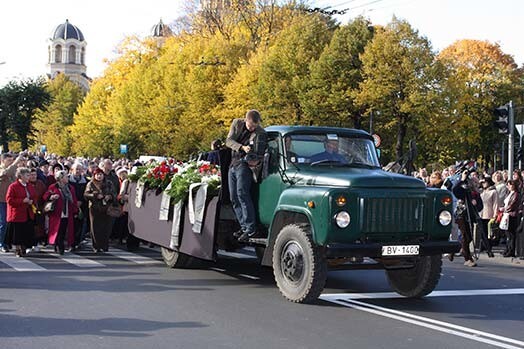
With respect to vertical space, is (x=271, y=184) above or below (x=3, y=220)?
above

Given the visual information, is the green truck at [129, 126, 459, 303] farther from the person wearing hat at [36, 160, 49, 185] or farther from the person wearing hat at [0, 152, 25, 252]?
the person wearing hat at [36, 160, 49, 185]

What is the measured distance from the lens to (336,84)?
47.3 metres

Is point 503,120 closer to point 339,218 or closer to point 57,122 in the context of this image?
point 339,218

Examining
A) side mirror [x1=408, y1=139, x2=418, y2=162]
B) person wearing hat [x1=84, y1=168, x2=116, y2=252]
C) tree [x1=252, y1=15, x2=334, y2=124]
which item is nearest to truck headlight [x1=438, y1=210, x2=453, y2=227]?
side mirror [x1=408, y1=139, x2=418, y2=162]

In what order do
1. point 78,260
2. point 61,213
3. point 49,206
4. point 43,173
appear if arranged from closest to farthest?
point 78,260, point 49,206, point 61,213, point 43,173

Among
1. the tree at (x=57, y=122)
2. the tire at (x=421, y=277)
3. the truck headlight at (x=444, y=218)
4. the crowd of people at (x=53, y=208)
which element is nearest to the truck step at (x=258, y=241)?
the tire at (x=421, y=277)

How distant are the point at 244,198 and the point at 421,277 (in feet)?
8.73

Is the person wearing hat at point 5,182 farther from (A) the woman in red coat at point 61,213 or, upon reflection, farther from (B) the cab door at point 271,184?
(B) the cab door at point 271,184

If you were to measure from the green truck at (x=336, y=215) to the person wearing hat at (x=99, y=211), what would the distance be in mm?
5077

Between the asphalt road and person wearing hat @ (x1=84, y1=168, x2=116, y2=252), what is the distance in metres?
2.35

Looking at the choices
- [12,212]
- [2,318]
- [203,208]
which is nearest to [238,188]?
[203,208]

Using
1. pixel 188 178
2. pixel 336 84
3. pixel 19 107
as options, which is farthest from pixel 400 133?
pixel 188 178

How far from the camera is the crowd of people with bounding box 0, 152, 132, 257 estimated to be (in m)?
14.7

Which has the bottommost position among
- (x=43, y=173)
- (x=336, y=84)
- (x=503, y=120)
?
→ (x=43, y=173)
